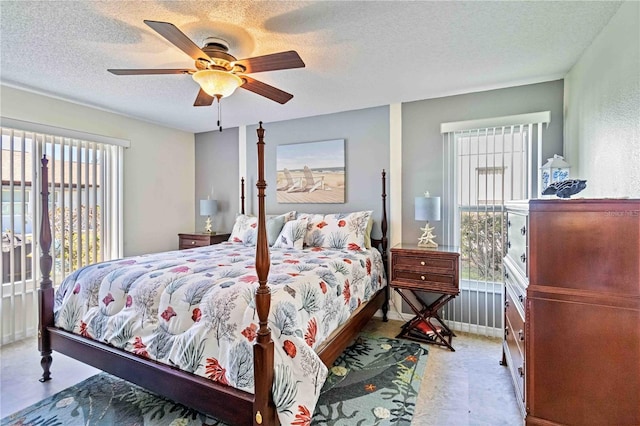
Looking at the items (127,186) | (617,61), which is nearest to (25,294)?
(127,186)

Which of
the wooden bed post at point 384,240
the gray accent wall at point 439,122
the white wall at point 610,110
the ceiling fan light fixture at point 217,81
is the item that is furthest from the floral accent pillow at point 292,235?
the white wall at point 610,110

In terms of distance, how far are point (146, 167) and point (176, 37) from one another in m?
3.05

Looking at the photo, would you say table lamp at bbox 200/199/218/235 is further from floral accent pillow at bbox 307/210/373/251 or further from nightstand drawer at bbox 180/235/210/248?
floral accent pillow at bbox 307/210/373/251

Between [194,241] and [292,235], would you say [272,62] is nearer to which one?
[292,235]

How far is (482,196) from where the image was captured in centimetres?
311

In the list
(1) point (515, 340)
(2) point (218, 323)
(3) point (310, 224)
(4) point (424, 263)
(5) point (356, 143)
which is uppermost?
(5) point (356, 143)

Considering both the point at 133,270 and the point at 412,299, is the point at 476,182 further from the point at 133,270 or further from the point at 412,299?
the point at 133,270

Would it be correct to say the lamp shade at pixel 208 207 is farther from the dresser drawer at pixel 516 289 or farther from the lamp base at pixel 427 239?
the dresser drawer at pixel 516 289

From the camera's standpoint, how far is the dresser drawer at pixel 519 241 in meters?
1.65

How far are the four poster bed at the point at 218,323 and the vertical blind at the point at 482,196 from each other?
1.22 m

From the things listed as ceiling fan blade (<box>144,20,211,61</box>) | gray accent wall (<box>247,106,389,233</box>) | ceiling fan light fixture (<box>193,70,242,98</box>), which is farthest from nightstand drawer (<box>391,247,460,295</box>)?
ceiling fan blade (<box>144,20,211,61</box>)

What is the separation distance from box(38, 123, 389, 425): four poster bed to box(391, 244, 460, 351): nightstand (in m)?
0.47

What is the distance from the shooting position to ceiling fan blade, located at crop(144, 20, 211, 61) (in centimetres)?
155

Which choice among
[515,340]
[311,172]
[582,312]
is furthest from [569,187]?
[311,172]
